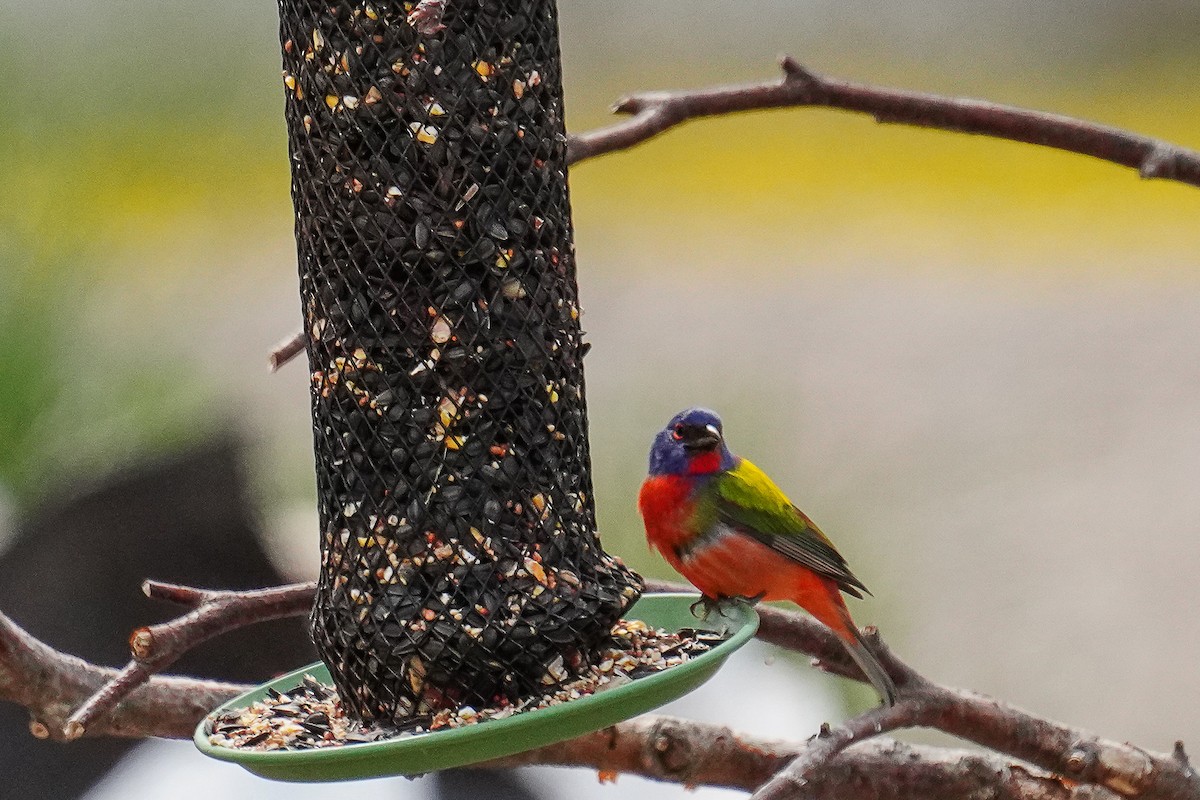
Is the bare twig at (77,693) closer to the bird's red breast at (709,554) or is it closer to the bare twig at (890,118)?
the bare twig at (890,118)

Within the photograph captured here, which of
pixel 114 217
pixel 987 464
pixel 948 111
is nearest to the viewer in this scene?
pixel 948 111

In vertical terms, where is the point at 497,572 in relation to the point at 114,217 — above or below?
below

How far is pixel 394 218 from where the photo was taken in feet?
6.01

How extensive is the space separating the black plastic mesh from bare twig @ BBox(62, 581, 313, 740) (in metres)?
0.25

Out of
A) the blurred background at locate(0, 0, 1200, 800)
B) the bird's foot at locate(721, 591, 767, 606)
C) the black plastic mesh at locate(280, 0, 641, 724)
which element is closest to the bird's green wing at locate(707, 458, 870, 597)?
the bird's foot at locate(721, 591, 767, 606)

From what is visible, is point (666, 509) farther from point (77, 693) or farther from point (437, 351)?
point (77, 693)

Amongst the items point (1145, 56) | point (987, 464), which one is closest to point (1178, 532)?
point (987, 464)

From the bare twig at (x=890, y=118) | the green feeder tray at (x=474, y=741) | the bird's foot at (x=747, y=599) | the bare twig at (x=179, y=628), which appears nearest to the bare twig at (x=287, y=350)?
the bare twig at (x=890, y=118)

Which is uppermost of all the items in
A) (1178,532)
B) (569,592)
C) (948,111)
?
(948,111)

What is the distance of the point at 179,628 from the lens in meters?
2.01

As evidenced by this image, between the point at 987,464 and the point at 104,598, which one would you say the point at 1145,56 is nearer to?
the point at 987,464

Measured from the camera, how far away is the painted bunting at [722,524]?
8.44 feet

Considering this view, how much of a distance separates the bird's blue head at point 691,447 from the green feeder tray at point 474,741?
0.95m

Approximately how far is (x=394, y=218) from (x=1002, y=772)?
1.62 meters
